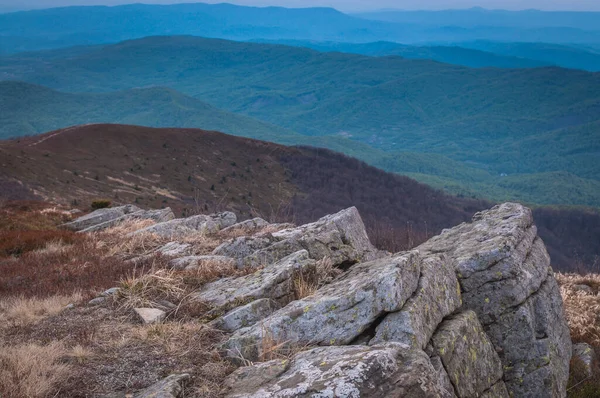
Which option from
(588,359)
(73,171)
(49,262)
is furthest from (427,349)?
(73,171)

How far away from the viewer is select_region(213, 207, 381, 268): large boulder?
1113 cm

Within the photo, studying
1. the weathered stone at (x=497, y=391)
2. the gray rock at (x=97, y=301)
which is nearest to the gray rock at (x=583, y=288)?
the weathered stone at (x=497, y=391)

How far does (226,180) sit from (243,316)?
8859 centimetres

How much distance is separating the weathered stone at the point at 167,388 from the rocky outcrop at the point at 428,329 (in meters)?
0.57

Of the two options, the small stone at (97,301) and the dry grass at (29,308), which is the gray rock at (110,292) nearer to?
the small stone at (97,301)

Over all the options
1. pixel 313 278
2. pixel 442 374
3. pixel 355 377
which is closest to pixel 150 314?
pixel 313 278

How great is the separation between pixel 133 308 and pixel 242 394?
3632 millimetres

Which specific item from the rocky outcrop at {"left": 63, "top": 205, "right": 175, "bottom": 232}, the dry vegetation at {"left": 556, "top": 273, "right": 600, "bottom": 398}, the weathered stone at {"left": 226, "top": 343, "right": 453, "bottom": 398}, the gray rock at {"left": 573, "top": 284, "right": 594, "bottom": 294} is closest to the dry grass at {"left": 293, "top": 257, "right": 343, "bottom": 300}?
the weathered stone at {"left": 226, "top": 343, "right": 453, "bottom": 398}

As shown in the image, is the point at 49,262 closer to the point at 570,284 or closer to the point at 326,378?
the point at 326,378

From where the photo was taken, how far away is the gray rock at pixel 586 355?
10.6 metres

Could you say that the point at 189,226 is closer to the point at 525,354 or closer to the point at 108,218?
the point at 108,218

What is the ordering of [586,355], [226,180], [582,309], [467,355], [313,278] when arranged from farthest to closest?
[226,180]
[582,309]
[586,355]
[313,278]
[467,355]

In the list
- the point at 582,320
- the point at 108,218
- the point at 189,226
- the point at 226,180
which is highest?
the point at 189,226

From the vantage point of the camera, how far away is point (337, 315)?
6902 millimetres
